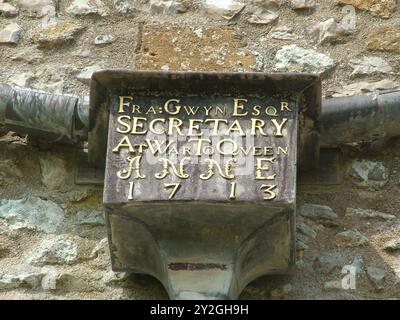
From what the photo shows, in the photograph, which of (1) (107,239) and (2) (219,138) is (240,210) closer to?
(2) (219,138)

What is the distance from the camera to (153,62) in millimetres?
4223

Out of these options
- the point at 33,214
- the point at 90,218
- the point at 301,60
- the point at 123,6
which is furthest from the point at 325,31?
the point at 33,214

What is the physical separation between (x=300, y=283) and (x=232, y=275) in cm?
29

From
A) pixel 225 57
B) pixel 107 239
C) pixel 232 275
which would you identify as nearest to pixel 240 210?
pixel 232 275

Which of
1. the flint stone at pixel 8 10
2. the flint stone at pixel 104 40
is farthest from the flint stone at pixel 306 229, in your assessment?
the flint stone at pixel 8 10

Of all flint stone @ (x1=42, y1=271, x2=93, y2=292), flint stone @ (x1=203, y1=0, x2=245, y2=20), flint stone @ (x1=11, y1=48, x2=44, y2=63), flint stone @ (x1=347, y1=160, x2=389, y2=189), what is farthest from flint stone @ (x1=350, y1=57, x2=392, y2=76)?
flint stone @ (x1=42, y1=271, x2=93, y2=292)

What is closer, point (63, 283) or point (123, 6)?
point (63, 283)

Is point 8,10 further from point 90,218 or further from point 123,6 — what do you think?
point 90,218

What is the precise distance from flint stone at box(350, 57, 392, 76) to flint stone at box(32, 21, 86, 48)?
0.95 meters

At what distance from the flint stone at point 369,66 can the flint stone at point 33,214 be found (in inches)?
43.1

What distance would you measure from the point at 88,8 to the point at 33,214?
909 millimetres

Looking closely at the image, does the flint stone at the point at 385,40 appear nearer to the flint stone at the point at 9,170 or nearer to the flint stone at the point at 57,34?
the flint stone at the point at 57,34

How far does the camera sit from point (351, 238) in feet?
12.3

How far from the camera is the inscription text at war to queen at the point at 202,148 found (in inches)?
134
